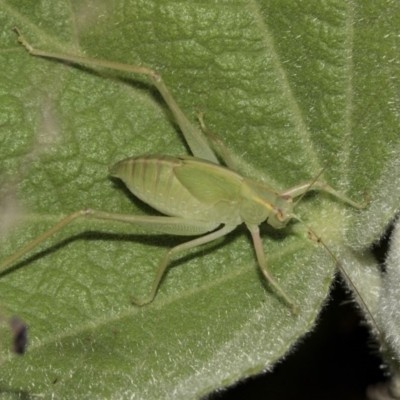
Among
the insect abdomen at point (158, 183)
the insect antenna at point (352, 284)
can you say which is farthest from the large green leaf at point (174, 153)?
the insect abdomen at point (158, 183)

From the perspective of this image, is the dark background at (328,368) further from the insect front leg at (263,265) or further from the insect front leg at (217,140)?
the insect front leg at (217,140)

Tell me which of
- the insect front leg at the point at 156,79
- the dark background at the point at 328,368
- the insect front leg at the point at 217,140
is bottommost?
the dark background at the point at 328,368

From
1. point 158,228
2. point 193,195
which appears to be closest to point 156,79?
point 193,195

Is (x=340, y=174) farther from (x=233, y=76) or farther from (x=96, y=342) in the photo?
(x=96, y=342)

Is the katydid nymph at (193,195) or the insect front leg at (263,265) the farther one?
the katydid nymph at (193,195)

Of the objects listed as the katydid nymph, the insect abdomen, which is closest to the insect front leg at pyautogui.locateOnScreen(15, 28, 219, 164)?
the katydid nymph

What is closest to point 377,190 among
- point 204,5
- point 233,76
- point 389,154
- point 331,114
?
point 389,154

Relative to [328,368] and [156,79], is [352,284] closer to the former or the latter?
[328,368]
